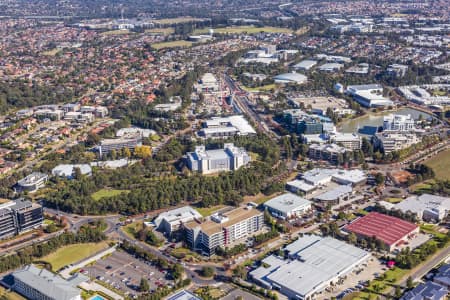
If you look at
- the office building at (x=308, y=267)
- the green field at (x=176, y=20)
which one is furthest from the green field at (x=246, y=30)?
the office building at (x=308, y=267)

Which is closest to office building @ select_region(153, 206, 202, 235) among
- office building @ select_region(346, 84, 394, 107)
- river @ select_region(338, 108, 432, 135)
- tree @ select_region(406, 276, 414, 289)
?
tree @ select_region(406, 276, 414, 289)

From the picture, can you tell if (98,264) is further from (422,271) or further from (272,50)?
(272,50)

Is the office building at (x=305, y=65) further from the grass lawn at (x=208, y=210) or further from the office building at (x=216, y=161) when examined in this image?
the grass lawn at (x=208, y=210)

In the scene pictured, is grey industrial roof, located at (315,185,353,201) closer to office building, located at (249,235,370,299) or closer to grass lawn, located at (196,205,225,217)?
office building, located at (249,235,370,299)

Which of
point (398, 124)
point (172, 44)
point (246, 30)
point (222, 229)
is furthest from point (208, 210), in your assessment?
point (246, 30)

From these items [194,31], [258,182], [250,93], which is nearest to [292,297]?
[258,182]

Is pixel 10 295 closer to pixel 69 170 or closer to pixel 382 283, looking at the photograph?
pixel 69 170
